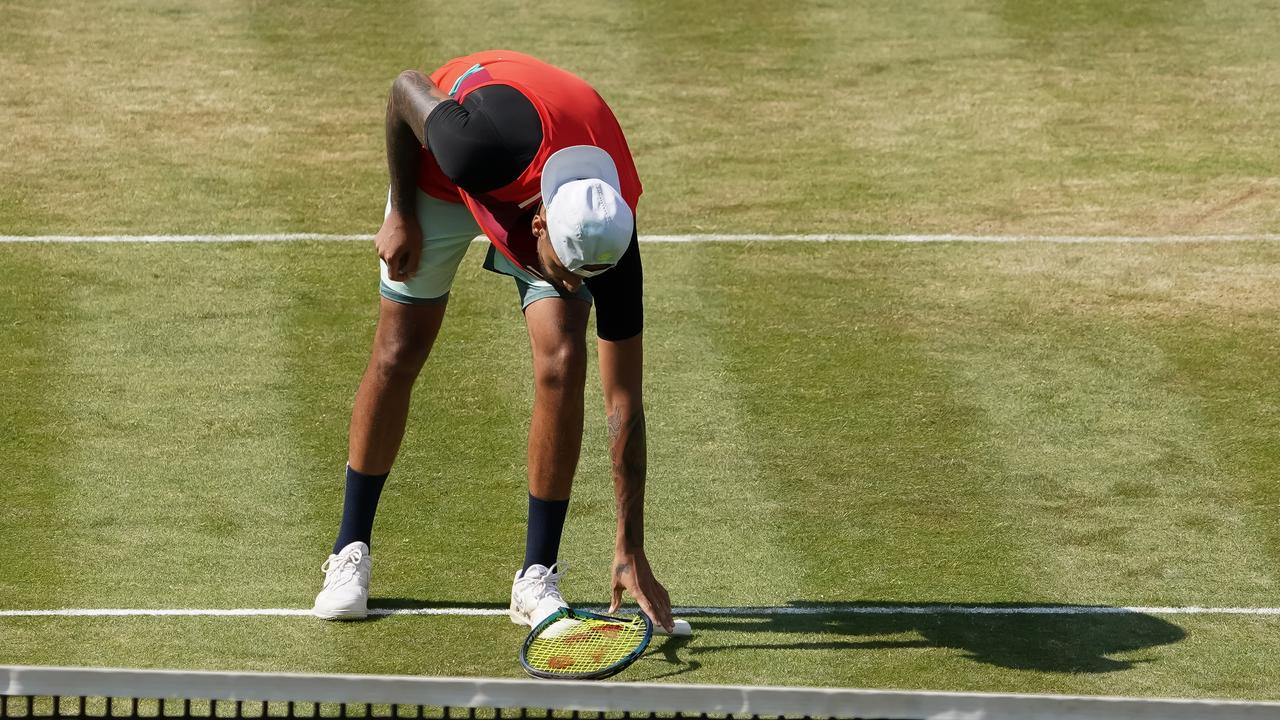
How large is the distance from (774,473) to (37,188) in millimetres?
4809

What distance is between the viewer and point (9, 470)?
6.62m

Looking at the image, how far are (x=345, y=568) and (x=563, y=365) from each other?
98cm

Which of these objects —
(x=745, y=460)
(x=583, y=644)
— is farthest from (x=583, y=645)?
(x=745, y=460)

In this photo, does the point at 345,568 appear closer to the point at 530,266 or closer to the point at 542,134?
the point at 530,266

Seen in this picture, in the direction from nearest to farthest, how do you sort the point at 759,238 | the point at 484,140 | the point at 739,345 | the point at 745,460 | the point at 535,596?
1. the point at 484,140
2. the point at 535,596
3. the point at 745,460
4. the point at 739,345
5. the point at 759,238

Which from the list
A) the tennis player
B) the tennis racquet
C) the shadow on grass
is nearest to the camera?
the tennis player

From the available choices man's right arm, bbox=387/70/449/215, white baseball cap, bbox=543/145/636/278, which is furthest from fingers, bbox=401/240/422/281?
white baseball cap, bbox=543/145/636/278

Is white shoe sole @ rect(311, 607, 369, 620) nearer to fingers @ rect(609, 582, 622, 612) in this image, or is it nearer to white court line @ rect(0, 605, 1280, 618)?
white court line @ rect(0, 605, 1280, 618)

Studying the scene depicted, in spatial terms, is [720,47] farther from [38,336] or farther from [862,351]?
[38,336]

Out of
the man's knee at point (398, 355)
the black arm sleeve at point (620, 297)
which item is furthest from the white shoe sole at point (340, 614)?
the black arm sleeve at point (620, 297)

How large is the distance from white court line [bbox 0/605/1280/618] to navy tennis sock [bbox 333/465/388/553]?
0.77ft

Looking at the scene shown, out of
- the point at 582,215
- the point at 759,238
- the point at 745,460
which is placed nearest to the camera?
the point at 582,215

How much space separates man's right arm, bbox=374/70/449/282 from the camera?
5.25 metres

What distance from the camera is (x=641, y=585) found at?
523 centimetres
